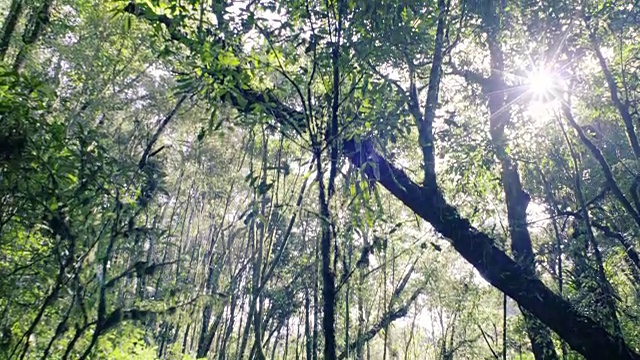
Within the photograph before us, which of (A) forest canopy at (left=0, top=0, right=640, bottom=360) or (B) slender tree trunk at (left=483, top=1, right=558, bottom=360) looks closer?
(A) forest canopy at (left=0, top=0, right=640, bottom=360)

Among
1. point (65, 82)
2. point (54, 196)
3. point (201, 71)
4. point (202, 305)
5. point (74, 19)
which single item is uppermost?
point (74, 19)

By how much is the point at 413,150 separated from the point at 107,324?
3.48 m

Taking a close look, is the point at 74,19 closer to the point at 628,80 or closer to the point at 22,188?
the point at 22,188

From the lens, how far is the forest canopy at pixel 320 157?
1.62 m

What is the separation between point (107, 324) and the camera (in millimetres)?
1518

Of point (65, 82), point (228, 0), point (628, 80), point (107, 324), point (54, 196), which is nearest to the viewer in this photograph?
point (107, 324)

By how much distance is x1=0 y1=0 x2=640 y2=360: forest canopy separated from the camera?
162 cm

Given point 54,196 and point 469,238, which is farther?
point 469,238

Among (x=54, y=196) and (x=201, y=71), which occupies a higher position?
(x=201, y=71)

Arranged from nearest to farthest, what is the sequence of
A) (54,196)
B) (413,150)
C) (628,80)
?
1. (54,196)
2. (628,80)
3. (413,150)

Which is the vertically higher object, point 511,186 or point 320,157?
point 511,186

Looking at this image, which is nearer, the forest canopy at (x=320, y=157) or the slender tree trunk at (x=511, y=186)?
the forest canopy at (x=320, y=157)

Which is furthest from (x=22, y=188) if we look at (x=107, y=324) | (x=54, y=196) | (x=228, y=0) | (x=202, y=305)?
(x=228, y=0)

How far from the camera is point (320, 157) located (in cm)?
163
